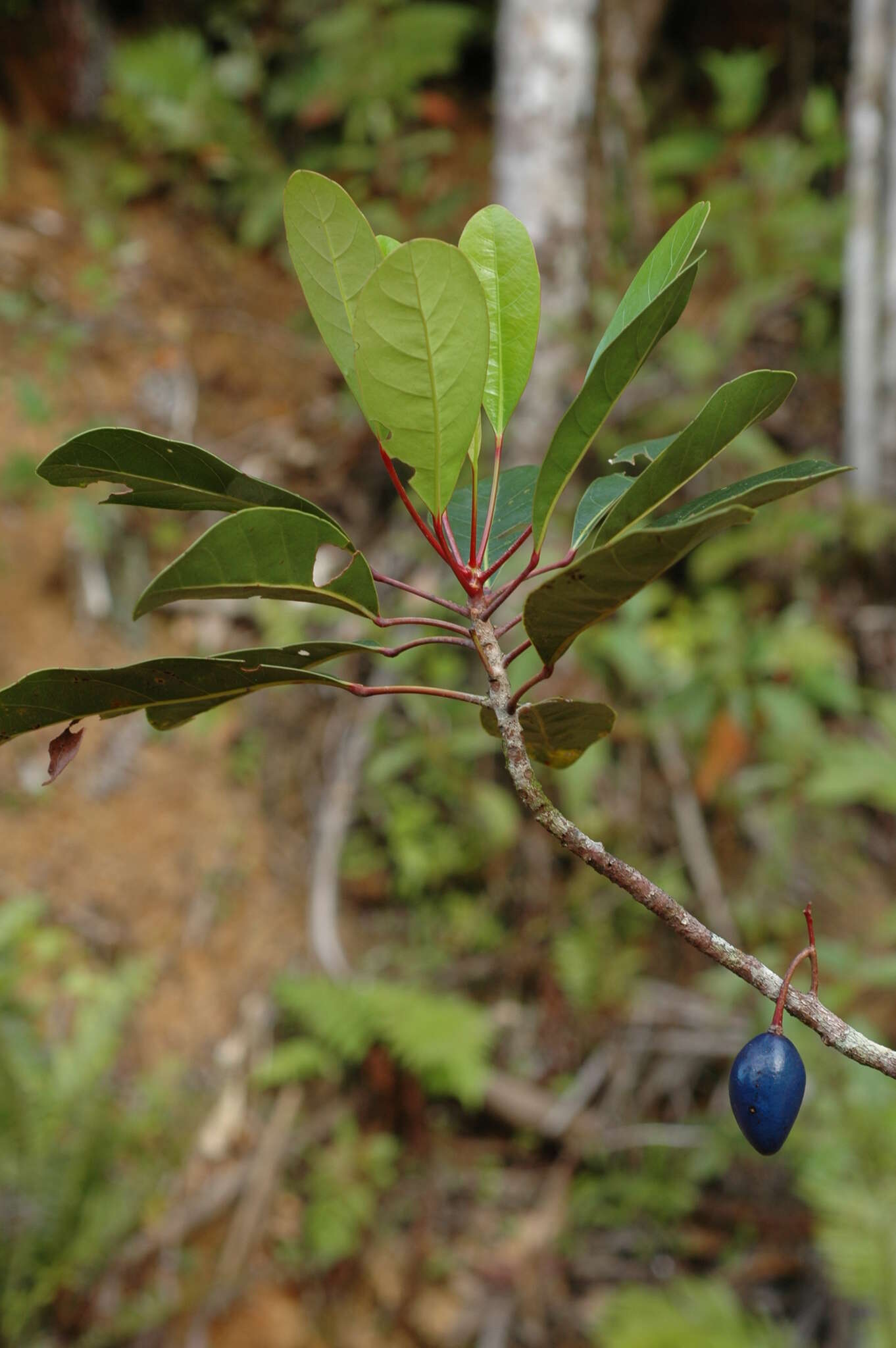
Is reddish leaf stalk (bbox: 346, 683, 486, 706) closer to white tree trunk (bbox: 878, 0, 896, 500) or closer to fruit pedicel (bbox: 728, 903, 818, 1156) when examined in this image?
fruit pedicel (bbox: 728, 903, 818, 1156)

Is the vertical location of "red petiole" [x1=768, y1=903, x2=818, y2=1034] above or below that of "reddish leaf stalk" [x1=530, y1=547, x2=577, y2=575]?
below

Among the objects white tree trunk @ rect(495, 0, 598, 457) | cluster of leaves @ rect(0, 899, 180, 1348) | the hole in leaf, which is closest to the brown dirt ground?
cluster of leaves @ rect(0, 899, 180, 1348)

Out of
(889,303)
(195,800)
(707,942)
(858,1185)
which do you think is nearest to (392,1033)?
(195,800)

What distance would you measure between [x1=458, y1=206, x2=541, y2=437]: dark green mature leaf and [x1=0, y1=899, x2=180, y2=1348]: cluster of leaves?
94.8 inches

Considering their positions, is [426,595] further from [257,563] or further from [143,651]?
[143,651]

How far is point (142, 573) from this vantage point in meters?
3.76

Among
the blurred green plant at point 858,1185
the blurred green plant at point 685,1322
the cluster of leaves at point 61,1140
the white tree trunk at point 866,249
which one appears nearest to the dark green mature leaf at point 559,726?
the blurred green plant at point 858,1185

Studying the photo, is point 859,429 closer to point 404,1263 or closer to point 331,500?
point 331,500

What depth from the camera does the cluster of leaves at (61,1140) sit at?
94.5 inches

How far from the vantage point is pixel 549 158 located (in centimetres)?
341

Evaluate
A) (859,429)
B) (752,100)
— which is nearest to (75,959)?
(859,429)

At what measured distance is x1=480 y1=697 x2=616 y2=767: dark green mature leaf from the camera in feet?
2.27

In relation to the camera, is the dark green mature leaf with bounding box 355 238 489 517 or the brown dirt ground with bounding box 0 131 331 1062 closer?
the dark green mature leaf with bounding box 355 238 489 517

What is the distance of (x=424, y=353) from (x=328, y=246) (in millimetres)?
→ 102
